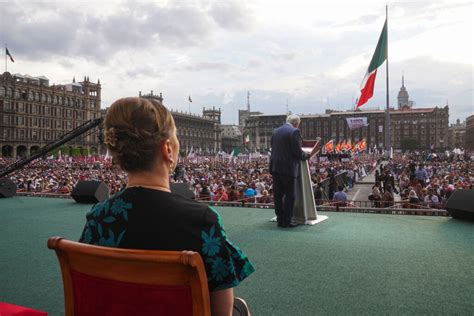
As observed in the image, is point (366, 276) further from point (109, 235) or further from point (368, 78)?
point (368, 78)

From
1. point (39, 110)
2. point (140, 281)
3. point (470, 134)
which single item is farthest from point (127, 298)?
point (470, 134)

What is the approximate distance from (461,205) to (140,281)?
586 centimetres

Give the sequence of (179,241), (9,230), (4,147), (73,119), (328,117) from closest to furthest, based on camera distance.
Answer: (179,241) → (9,230) → (4,147) → (73,119) → (328,117)

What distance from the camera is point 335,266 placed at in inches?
143

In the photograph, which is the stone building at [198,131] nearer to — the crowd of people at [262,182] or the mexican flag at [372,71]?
the crowd of people at [262,182]

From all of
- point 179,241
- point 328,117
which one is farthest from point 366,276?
point 328,117

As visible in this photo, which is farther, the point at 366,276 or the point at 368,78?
the point at 368,78

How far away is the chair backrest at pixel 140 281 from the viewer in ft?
3.85

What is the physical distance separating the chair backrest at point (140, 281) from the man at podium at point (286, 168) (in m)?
4.51

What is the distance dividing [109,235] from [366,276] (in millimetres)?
2670

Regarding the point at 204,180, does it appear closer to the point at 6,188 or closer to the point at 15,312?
the point at 6,188

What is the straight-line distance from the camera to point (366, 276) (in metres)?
3.36

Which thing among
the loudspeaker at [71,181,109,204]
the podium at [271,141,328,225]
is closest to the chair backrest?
the podium at [271,141,328,225]

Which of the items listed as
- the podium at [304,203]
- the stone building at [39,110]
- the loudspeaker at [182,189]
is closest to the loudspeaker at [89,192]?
the loudspeaker at [182,189]
